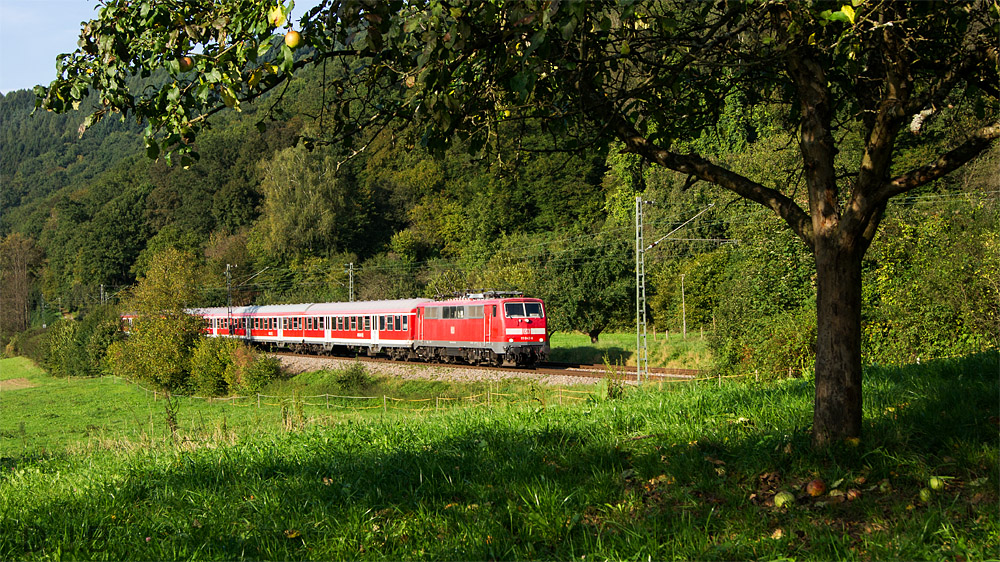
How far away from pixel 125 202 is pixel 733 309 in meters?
75.1

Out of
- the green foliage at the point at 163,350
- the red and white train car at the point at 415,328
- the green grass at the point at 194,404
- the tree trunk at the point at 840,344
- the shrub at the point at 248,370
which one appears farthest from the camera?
the green foliage at the point at 163,350

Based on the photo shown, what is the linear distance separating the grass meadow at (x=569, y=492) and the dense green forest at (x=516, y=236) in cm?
233

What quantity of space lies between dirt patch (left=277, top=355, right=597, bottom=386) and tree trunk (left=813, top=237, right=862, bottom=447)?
57.1 ft

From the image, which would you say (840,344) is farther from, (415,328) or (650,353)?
(650,353)

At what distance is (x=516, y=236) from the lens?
5784 cm

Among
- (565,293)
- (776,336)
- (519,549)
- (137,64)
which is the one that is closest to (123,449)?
(137,64)

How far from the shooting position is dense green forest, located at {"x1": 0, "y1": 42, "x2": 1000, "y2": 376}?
1916cm

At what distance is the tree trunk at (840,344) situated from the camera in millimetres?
5301

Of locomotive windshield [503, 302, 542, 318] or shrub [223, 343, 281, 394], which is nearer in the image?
locomotive windshield [503, 302, 542, 318]

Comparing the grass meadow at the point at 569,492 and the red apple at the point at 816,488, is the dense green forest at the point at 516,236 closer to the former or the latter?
the grass meadow at the point at 569,492

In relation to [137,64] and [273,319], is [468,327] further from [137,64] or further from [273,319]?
[137,64]

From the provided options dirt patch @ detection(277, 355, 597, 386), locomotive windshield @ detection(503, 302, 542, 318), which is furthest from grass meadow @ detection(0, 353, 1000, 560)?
locomotive windshield @ detection(503, 302, 542, 318)

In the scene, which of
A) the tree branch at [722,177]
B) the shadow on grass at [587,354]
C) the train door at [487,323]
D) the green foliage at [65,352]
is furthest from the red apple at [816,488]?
the green foliage at [65,352]

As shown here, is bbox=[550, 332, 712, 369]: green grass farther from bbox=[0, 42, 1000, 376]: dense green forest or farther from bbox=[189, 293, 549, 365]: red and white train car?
bbox=[189, 293, 549, 365]: red and white train car
